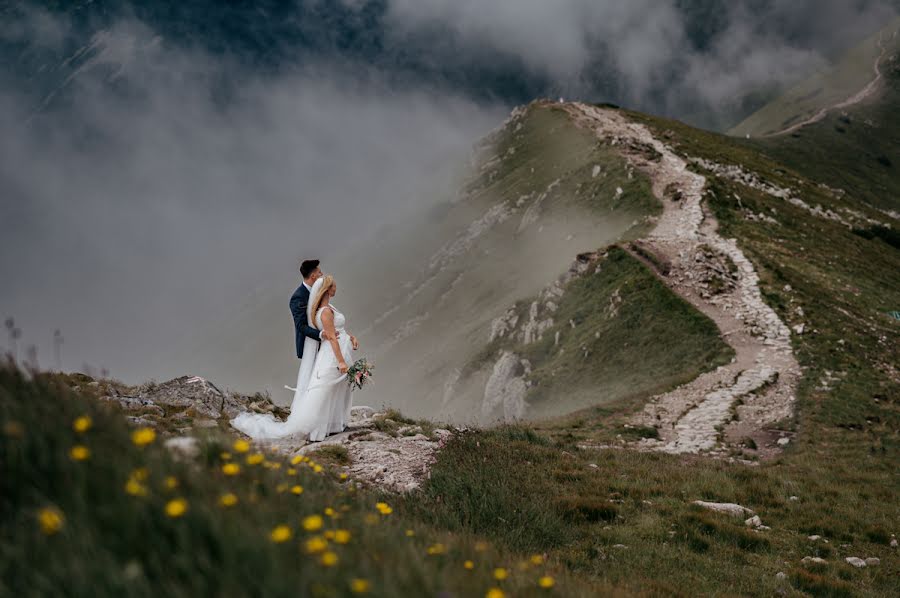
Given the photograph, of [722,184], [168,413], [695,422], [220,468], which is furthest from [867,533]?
[722,184]

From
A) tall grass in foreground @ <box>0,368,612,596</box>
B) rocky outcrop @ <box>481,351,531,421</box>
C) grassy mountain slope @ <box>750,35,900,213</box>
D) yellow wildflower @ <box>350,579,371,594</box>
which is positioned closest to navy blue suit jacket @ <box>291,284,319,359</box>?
tall grass in foreground @ <box>0,368,612,596</box>

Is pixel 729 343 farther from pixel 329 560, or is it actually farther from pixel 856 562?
pixel 329 560

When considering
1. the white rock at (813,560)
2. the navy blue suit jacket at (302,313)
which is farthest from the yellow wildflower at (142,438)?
the white rock at (813,560)

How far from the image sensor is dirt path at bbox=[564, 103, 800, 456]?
18422mm

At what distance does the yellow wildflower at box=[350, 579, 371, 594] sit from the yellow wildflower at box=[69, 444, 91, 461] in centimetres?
147

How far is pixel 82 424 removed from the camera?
2.75 meters

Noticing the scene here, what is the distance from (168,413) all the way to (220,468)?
29.4 feet

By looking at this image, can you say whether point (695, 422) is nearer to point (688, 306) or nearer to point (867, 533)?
point (867, 533)

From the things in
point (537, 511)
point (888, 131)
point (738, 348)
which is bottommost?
point (537, 511)

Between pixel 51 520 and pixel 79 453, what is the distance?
1.33 ft

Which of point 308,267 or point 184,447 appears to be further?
point 308,267

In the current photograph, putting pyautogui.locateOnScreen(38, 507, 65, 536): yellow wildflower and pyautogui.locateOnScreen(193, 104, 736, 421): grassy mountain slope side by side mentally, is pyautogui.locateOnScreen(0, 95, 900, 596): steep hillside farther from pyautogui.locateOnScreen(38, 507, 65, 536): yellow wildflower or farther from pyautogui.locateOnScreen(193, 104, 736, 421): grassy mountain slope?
pyautogui.locateOnScreen(193, 104, 736, 421): grassy mountain slope

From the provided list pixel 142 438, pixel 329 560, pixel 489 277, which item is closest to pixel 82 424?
pixel 142 438

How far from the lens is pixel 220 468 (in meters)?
3.32
